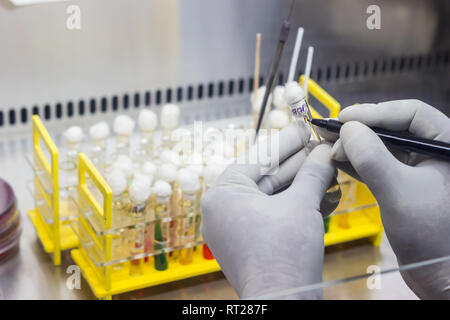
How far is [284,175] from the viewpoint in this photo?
1.01 metres

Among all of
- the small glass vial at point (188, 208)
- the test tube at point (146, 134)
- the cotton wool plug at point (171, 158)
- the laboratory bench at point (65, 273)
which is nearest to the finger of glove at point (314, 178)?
the laboratory bench at point (65, 273)

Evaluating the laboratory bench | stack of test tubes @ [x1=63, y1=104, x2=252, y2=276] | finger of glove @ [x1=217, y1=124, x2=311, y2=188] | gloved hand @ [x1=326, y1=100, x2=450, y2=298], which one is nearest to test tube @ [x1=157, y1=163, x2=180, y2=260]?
stack of test tubes @ [x1=63, y1=104, x2=252, y2=276]

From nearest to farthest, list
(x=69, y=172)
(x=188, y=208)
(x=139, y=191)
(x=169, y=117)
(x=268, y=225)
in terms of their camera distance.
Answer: (x=268, y=225) < (x=139, y=191) < (x=188, y=208) < (x=69, y=172) < (x=169, y=117)

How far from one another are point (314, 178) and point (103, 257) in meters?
0.69

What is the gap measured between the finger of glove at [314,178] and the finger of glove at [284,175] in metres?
0.05

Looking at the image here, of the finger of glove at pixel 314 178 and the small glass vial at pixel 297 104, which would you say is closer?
the finger of glove at pixel 314 178

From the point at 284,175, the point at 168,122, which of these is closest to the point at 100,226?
the point at 168,122

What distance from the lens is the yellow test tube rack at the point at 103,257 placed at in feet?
4.73

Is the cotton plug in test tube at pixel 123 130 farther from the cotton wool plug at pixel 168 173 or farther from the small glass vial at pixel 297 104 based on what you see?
the small glass vial at pixel 297 104

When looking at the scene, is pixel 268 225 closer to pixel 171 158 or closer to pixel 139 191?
pixel 139 191

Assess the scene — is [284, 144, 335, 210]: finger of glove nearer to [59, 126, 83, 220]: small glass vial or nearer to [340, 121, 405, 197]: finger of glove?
[340, 121, 405, 197]: finger of glove

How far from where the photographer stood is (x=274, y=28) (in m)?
2.03
